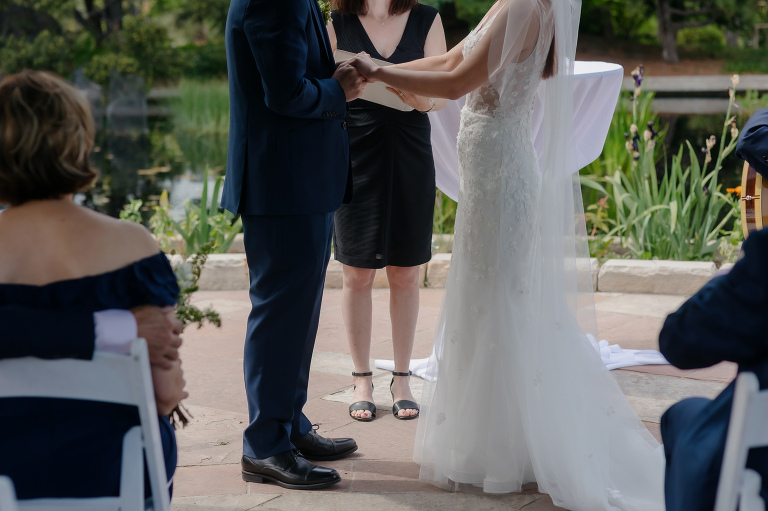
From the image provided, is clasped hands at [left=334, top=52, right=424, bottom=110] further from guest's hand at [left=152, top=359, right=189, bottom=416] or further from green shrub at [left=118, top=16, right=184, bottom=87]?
green shrub at [left=118, top=16, right=184, bottom=87]

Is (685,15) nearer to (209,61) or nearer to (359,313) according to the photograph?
(209,61)

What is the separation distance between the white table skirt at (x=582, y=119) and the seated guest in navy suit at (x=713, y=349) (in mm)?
2433

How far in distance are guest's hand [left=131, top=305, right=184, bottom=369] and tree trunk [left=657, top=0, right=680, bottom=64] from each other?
27.5 m

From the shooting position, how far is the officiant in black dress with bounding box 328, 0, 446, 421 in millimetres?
3572

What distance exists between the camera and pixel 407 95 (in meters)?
3.37

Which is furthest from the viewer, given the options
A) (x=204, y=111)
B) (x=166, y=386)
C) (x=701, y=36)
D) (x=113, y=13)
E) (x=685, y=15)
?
(x=701, y=36)

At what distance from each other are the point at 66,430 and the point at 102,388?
207mm

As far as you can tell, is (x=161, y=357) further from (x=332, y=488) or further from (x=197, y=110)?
(x=197, y=110)

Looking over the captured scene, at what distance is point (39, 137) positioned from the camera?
1.66 meters

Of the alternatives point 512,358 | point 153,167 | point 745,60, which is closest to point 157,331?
point 512,358

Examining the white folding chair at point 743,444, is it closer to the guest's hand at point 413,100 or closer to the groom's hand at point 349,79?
the groom's hand at point 349,79

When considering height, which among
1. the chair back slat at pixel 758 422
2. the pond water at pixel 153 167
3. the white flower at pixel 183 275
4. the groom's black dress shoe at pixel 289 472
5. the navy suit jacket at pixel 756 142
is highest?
the navy suit jacket at pixel 756 142

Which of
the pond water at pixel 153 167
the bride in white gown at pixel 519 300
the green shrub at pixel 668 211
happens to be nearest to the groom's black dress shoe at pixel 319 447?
the bride in white gown at pixel 519 300

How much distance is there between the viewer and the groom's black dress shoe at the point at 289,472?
2869 mm
